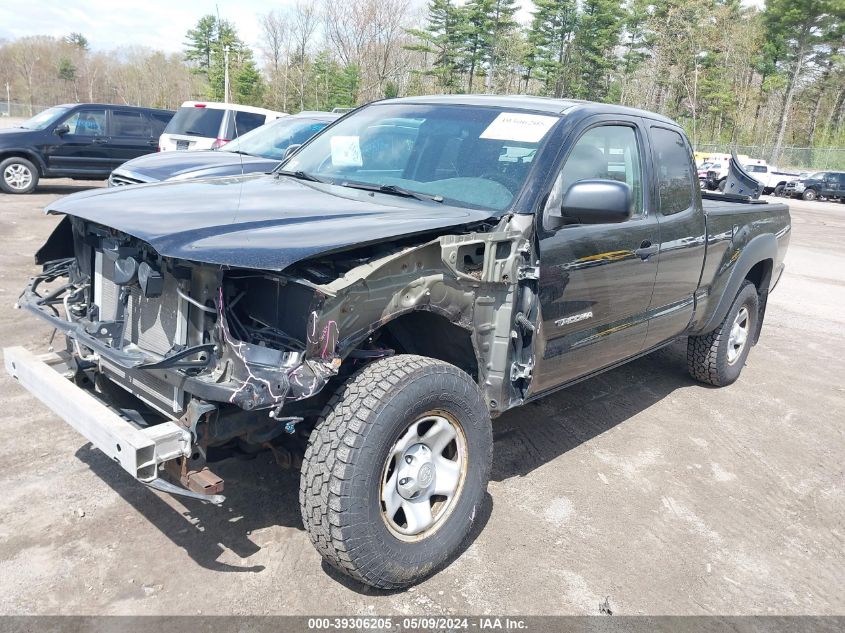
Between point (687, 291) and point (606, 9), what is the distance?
5123 centimetres

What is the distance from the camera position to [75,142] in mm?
13680

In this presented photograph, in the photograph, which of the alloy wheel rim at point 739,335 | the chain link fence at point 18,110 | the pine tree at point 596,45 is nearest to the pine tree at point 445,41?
the pine tree at point 596,45

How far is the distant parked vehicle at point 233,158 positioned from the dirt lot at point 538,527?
2990mm

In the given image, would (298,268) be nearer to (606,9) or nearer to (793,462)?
(793,462)

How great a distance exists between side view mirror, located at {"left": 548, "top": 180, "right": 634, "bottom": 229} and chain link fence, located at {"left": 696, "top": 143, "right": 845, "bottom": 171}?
46229 mm

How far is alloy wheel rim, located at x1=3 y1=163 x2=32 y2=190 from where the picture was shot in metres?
13.4

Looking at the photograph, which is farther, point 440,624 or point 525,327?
point 525,327

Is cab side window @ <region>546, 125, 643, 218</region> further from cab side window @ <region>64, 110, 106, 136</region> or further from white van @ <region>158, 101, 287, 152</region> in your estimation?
cab side window @ <region>64, 110, 106, 136</region>

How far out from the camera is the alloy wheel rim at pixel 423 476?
2.80 meters

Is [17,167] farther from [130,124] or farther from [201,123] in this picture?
[201,123]

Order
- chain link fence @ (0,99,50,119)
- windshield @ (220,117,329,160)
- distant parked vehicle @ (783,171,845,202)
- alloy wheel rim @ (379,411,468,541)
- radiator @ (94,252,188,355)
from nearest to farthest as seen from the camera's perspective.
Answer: radiator @ (94,252,188,355), alloy wheel rim @ (379,411,468,541), windshield @ (220,117,329,160), distant parked vehicle @ (783,171,845,202), chain link fence @ (0,99,50,119)

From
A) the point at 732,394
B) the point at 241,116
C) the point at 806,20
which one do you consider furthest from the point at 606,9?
the point at 732,394

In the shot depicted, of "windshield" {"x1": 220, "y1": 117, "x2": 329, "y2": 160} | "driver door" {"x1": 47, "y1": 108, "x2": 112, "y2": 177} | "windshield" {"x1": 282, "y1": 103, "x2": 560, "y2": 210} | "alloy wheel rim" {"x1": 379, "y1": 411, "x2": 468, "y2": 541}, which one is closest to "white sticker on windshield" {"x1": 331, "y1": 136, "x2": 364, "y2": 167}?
"windshield" {"x1": 282, "y1": 103, "x2": 560, "y2": 210}

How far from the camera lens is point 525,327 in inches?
130
